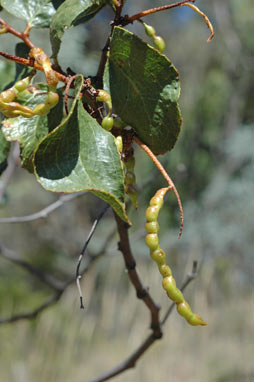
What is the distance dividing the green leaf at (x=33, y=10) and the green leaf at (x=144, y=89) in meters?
0.12

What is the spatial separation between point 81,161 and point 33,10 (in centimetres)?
21

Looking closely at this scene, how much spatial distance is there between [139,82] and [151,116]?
0.10 ft

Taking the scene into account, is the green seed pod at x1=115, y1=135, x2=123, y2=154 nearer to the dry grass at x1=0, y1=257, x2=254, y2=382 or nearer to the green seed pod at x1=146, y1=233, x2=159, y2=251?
the green seed pod at x1=146, y1=233, x2=159, y2=251

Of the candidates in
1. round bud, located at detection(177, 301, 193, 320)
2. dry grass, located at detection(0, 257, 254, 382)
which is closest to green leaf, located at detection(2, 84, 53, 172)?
round bud, located at detection(177, 301, 193, 320)

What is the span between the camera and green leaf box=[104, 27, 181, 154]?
333 mm

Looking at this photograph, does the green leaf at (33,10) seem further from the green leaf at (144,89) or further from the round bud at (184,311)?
the round bud at (184,311)

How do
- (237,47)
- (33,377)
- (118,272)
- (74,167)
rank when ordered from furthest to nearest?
(237,47)
(118,272)
(33,377)
(74,167)

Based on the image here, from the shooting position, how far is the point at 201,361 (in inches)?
99.1

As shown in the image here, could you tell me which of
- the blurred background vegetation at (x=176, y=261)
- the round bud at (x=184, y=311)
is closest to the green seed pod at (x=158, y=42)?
the round bud at (x=184, y=311)

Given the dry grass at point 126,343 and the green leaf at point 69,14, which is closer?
the green leaf at point 69,14

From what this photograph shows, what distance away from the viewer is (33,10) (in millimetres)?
430

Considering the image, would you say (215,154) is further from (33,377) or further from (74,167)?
(74,167)

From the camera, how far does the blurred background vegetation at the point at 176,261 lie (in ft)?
7.88

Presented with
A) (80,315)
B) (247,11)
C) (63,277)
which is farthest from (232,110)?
(80,315)
